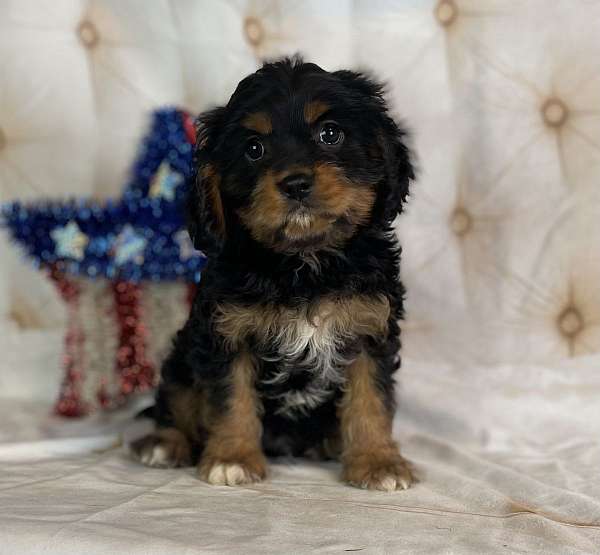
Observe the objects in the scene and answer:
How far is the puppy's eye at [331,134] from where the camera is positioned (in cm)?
245

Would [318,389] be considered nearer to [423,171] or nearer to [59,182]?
[423,171]

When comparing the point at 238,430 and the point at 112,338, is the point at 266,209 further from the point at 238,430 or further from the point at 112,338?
the point at 112,338

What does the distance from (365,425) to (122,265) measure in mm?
1244

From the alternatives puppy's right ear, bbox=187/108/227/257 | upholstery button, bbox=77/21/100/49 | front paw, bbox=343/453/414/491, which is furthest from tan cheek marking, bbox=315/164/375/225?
upholstery button, bbox=77/21/100/49

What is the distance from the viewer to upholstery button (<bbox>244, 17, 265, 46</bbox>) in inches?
142

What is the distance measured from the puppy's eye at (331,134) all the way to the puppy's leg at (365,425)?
0.64 m

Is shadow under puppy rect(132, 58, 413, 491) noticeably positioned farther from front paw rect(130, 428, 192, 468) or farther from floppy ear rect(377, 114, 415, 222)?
front paw rect(130, 428, 192, 468)

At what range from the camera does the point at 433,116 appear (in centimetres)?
349

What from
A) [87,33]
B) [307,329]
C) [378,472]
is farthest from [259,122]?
[87,33]

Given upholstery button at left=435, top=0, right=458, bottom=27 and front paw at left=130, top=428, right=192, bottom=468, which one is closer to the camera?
front paw at left=130, top=428, right=192, bottom=468

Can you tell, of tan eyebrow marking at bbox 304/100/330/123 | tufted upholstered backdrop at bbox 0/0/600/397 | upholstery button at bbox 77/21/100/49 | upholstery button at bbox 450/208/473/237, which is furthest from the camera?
upholstery button at bbox 77/21/100/49

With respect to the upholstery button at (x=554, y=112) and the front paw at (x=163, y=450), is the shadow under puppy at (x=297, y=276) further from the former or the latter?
the upholstery button at (x=554, y=112)

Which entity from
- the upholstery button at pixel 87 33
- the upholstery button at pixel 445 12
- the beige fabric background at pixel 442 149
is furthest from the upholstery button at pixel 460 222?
the upholstery button at pixel 87 33

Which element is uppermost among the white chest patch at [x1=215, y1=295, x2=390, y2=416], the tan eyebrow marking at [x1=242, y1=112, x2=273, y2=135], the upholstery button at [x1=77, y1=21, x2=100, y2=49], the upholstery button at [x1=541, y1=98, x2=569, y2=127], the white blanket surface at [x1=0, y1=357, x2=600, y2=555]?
the upholstery button at [x1=77, y1=21, x2=100, y2=49]
